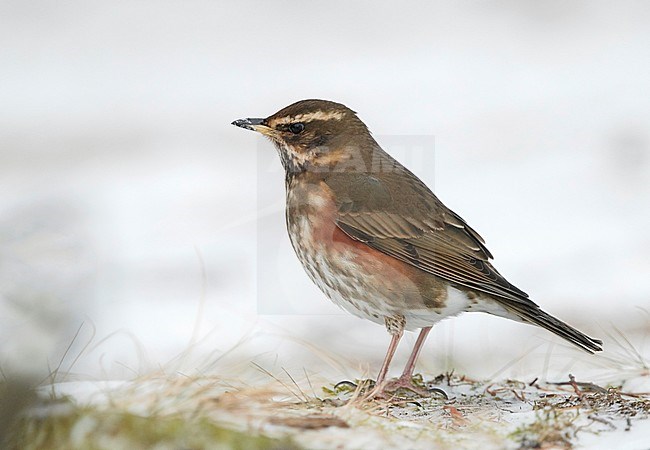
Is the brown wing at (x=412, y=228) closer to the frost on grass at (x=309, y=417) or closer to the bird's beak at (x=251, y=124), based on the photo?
the bird's beak at (x=251, y=124)

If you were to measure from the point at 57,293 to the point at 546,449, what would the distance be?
5.82 feet

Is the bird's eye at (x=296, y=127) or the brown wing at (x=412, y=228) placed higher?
the bird's eye at (x=296, y=127)

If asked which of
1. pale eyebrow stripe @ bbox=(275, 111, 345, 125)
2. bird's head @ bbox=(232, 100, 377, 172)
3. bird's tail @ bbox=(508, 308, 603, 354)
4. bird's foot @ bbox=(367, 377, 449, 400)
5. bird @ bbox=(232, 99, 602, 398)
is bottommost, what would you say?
bird's foot @ bbox=(367, 377, 449, 400)

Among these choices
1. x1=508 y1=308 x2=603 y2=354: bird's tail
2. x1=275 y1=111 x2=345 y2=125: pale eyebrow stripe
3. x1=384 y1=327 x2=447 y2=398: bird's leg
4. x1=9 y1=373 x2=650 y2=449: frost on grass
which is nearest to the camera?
x1=9 y1=373 x2=650 y2=449: frost on grass

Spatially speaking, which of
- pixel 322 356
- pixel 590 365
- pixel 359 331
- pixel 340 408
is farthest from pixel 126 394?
pixel 359 331

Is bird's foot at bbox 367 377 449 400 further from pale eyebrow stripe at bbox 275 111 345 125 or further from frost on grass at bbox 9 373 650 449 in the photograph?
pale eyebrow stripe at bbox 275 111 345 125

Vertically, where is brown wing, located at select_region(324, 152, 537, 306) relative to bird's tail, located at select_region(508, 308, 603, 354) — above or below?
above

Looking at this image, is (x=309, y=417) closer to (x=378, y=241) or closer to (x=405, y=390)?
(x=405, y=390)

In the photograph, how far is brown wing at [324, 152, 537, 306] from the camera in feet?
14.9

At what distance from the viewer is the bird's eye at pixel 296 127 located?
15.7ft

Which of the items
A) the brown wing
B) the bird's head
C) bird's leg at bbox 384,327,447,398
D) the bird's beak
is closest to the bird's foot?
bird's leg at bbox 384,327,447,398

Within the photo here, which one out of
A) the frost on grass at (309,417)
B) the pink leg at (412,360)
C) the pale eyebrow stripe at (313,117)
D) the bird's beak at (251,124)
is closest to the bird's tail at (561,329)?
the frost on grass at (309,417)

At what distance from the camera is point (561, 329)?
4.36m

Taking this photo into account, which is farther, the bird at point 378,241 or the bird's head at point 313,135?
the bird's head at point 313,135
